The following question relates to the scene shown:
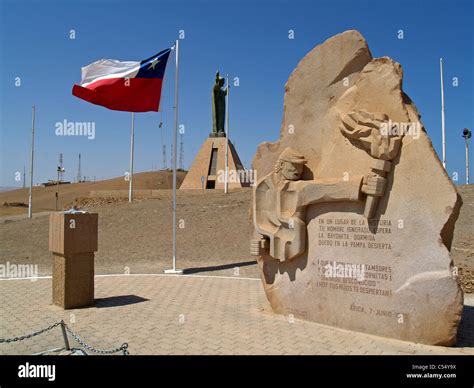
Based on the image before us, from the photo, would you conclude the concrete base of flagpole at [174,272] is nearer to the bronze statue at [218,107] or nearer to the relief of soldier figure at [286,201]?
the relief of soldier figure at [286,201]

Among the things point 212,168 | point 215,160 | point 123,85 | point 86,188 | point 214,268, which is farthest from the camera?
point 86,188

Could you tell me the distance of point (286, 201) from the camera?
7.26 meters

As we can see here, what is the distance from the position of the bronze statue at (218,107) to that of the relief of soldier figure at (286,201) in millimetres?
22141

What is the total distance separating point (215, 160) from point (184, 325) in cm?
2278

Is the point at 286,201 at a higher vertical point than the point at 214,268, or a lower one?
higher

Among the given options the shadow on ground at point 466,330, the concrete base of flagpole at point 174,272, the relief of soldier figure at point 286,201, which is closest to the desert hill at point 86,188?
the concrete base of flagpole at point 174,272

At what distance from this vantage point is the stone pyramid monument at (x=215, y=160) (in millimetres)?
28391

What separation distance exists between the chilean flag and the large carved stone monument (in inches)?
179

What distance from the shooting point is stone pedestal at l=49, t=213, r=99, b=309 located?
786cm

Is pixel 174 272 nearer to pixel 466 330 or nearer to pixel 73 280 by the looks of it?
pixel 73 280

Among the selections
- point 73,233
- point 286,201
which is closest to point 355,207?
point 286,201

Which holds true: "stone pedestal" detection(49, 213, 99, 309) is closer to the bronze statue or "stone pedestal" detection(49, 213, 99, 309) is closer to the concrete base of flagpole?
the concrete base of flagpole
